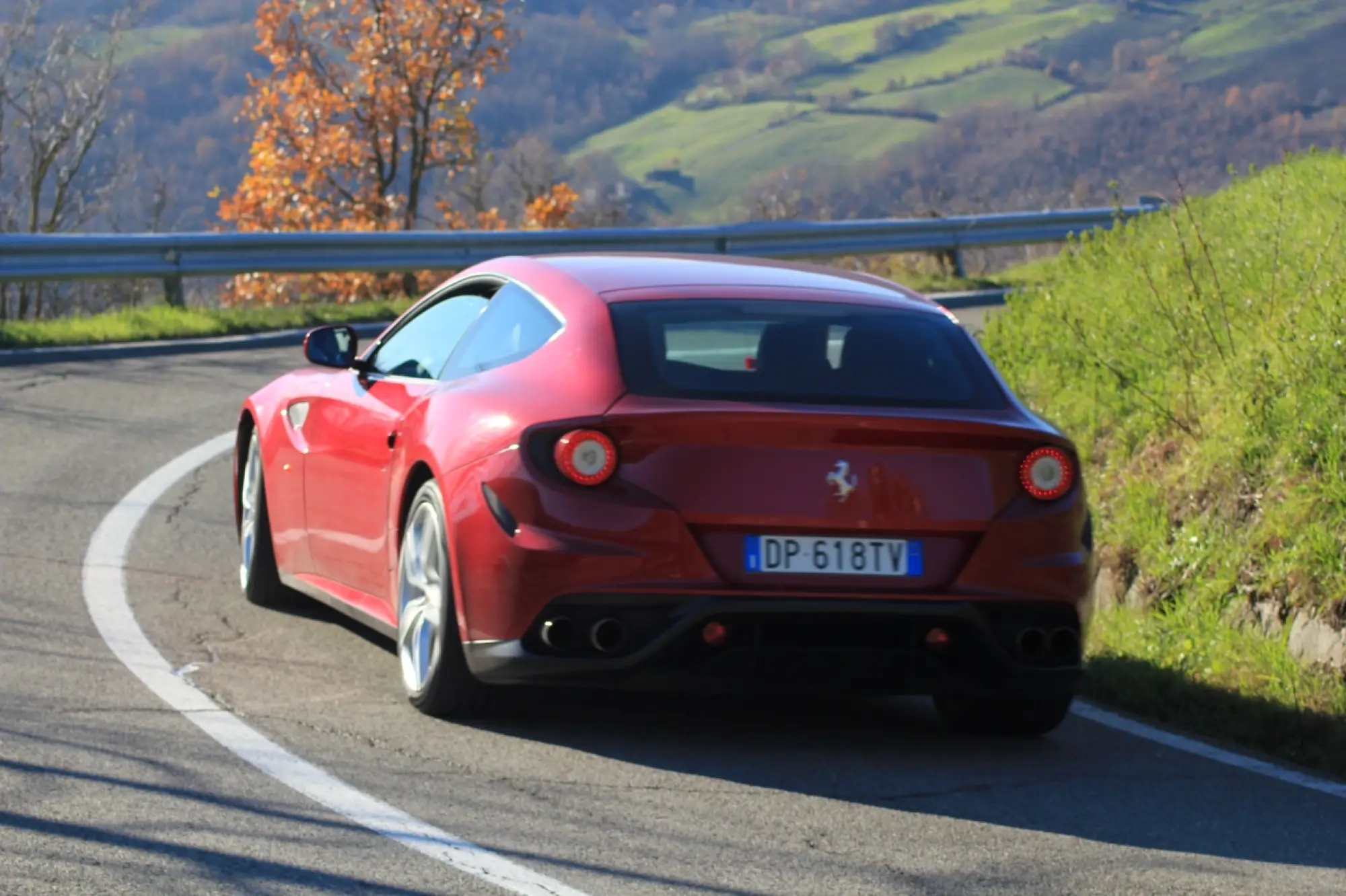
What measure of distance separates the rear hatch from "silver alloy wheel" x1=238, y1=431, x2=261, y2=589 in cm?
254

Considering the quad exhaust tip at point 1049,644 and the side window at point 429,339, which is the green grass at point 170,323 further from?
the quad exhaust tip at point 1049,644

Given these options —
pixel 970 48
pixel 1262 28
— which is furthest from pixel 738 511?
pixel 970 48

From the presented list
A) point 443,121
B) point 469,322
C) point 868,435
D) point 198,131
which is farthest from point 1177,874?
point 198,131

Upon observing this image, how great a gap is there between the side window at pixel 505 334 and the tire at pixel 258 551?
164cm

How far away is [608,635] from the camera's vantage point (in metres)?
5.74

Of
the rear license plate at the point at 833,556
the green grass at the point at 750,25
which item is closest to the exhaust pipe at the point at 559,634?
the rear license plate at the point at 833,556

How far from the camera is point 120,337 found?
16906mm

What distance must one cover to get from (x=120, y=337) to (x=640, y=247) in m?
7.01

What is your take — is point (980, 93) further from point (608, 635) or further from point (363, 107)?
point (608, 635)

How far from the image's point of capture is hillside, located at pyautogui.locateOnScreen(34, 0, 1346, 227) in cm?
10431

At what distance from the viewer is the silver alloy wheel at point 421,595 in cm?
615

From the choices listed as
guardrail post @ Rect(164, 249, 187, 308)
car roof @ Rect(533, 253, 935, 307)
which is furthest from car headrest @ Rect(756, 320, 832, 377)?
guardrail post @ Rect(164, 249, 187, 308)

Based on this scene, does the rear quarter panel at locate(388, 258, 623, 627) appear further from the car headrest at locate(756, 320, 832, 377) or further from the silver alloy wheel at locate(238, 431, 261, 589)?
the silver alloy wheel at locate(238, 431, 261, 589)

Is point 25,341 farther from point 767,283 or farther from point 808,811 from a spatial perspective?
point 808,811
